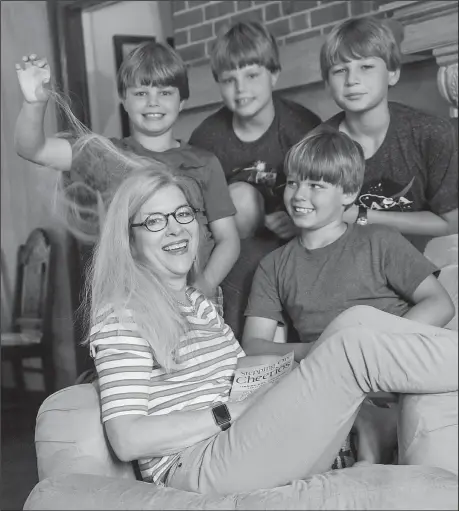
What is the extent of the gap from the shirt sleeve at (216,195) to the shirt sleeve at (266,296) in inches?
9.0

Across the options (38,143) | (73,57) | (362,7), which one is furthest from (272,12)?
(38,143)

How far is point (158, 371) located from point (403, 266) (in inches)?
24.5

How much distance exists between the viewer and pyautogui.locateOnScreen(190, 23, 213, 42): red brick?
2.43 meters

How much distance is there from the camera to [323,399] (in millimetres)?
1266

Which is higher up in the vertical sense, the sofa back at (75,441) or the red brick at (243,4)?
the red brick at (243,4)

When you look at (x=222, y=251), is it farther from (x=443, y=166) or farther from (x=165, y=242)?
(x=443, y=166)

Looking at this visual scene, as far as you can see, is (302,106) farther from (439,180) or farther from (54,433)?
(54,433)

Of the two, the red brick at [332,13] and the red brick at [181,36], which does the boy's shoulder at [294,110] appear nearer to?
the red brick at [332,13]

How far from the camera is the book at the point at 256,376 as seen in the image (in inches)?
58.6

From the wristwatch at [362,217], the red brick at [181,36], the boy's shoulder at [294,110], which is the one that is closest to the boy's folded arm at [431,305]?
the wristwatch at [362,217]

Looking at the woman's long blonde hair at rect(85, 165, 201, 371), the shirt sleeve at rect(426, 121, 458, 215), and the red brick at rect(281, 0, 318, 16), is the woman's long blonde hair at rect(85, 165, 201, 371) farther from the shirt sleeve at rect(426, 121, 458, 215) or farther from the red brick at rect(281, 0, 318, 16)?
→ the red brick at rect(281, 0, 318, 16)

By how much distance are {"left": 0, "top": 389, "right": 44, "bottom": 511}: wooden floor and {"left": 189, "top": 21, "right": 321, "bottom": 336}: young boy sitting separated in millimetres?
661

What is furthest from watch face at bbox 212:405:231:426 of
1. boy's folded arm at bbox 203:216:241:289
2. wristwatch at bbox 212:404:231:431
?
boy's folded arm at bbox 203:216:241:289

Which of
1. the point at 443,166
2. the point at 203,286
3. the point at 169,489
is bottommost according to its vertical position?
the point at 169,489
